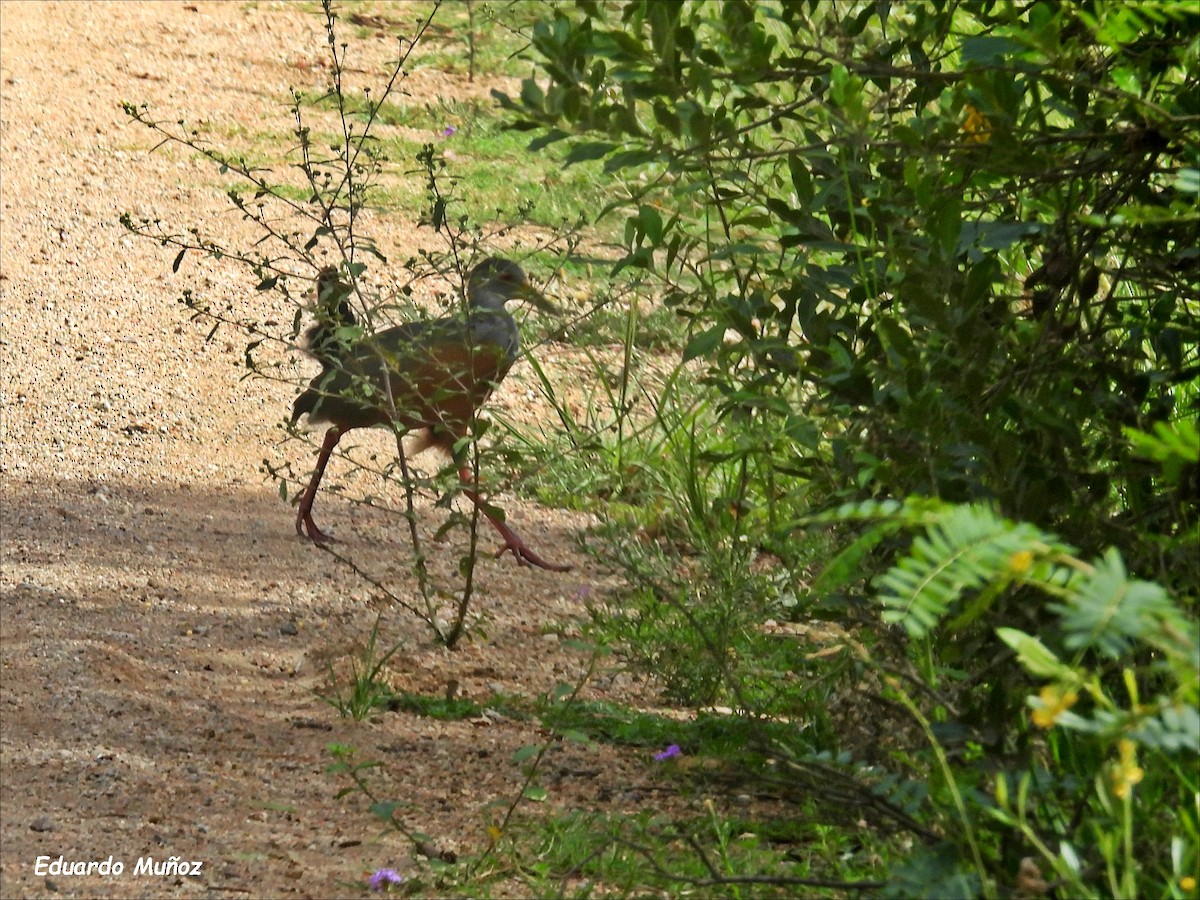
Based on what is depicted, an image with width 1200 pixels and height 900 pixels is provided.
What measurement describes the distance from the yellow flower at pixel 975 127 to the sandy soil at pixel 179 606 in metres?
1.60

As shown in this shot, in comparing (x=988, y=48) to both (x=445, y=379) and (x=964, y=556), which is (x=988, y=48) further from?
(x=445, y=379)

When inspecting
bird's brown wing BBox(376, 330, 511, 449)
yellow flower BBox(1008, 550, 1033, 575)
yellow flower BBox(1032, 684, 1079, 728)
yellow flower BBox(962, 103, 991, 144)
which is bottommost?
bird's brown wing BBox(376, 330, 511, 449)

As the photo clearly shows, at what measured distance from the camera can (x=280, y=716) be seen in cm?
388

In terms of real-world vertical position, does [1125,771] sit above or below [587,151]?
below

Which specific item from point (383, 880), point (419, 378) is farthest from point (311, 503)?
point (383, 880)

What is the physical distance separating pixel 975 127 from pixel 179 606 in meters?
2.75

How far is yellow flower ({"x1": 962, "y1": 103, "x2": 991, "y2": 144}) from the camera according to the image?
8.83 feet

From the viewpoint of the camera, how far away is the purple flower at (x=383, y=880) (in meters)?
2.98

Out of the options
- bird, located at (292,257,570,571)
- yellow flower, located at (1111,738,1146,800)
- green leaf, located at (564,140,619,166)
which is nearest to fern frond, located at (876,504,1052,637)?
yellow flower, located at (1111,738,1146,800)

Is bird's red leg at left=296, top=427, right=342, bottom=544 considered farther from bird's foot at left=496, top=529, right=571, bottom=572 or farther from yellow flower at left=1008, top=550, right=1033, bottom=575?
yellow flower at left=1008, top=550, right=1033, bottom=575

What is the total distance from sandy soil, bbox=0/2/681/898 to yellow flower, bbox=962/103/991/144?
1.60 metres

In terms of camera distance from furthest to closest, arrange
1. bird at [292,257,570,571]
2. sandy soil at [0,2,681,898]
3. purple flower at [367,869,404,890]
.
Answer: bird at [292,257,570,571], sandy soil at [0,2,681,898], purple flower at [367,869,404,890]

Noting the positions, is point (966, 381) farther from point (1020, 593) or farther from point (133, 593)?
point (133, 593)

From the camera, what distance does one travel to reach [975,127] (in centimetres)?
273
